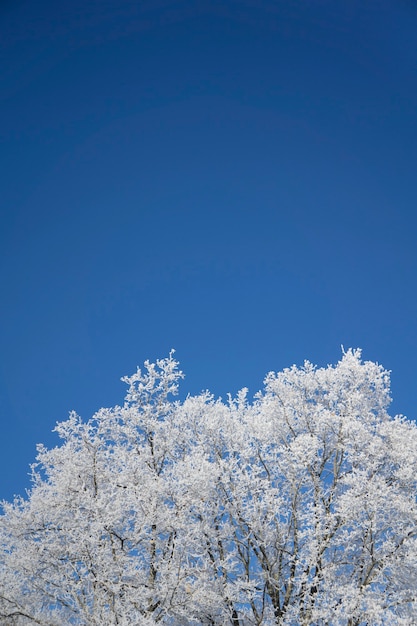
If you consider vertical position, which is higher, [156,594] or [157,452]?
[157,452]

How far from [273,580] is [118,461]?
5.15 metres

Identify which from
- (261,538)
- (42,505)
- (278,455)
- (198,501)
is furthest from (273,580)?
(42,505)

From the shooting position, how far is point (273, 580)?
570 inches

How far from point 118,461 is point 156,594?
4.20 meters

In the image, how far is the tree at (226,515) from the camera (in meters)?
13.3

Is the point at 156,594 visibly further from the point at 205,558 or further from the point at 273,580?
the point at 273,580

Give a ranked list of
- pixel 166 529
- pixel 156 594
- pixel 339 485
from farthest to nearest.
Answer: pixel 339 485 → pixel 166 529 → pixel 156 594

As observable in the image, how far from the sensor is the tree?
43.7 ft

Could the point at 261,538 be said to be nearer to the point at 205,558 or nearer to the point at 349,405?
the point at 205,558

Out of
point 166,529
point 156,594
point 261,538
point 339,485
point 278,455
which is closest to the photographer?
point 156,594

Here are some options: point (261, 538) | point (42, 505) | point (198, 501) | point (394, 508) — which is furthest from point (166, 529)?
point (394, 508)

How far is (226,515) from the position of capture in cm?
1563

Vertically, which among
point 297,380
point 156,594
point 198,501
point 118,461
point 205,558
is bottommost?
point 156,594

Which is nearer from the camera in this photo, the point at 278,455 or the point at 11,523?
the point at 11,523
